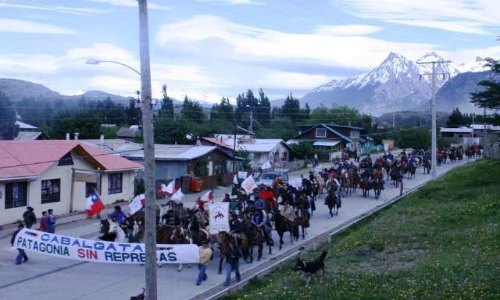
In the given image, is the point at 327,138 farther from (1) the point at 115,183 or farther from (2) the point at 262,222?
(2) the point at 262,222

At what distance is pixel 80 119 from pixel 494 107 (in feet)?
147

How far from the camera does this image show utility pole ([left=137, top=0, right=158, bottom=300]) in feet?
45.9

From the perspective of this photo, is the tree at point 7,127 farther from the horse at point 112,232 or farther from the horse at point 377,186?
the horse at point 112,232

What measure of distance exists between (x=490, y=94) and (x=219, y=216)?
2621 cm

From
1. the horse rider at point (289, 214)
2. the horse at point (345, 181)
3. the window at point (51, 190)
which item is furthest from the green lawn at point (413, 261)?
the window at point (51, 190)

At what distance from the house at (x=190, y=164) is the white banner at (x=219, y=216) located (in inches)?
976

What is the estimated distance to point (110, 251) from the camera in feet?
67.2

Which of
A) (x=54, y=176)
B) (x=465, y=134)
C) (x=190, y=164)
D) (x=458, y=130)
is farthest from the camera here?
(x=465, y=134)

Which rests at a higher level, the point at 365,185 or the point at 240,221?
the point at 240,221

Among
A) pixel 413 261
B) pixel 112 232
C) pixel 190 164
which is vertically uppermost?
pixel 190 164

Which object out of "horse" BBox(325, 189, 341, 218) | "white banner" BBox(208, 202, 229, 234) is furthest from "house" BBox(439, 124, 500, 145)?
"white banner" BBox(208, 202, 229, 234)

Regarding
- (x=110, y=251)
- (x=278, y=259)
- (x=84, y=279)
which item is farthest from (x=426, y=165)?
(x=84, y=279)

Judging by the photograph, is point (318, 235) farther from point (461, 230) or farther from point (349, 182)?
point (349, 182)

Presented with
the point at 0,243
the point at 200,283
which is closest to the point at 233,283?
the point at 200,283
